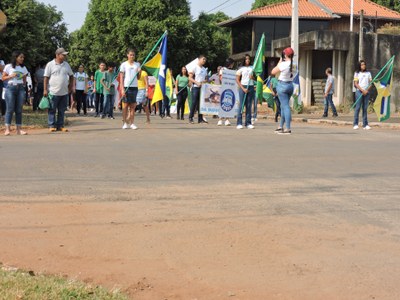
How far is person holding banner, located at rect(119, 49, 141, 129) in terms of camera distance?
642 inches

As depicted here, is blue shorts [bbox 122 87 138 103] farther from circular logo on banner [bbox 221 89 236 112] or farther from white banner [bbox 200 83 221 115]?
white banner [bbox 200 83 221 115]

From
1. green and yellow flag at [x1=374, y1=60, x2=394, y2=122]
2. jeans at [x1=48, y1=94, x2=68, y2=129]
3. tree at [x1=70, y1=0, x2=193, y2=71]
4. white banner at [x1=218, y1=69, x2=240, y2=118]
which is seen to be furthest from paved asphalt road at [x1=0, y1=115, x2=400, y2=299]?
tree at [x1=70, y1=0, x2=193, y2=71]

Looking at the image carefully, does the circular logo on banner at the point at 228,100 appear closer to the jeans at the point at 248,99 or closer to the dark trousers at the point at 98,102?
the jeans at the point at 248,99

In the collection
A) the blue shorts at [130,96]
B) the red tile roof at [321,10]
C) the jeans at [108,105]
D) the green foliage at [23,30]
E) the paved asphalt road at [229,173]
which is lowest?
the paved asphalt road at [229,173]

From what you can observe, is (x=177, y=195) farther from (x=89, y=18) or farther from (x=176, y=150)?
(x=89, y=18)

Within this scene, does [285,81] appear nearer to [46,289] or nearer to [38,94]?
[46,289]

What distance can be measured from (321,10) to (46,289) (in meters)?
57.5

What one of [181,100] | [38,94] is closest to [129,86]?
[181,100]

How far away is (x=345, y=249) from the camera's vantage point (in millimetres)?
5602

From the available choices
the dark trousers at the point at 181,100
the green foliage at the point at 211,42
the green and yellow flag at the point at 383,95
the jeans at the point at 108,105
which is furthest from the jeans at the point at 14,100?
the green foliage at the point at 211,42

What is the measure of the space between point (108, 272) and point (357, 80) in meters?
14.6

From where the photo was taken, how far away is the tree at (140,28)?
5775 cm

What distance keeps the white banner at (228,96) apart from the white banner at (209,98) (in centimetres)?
39

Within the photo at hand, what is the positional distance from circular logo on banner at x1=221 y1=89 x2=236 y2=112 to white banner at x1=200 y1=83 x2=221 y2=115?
366mm
